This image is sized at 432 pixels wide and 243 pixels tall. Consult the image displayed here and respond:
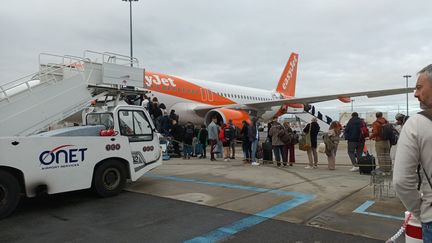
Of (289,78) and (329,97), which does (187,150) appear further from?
(289,78)

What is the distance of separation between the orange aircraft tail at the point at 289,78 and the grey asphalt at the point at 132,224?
25.1 meters

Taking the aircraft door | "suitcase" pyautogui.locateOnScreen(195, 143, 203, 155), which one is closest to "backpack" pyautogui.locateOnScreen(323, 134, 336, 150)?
"suitcase" pyautogui.locateOnScreen(195, 143, 203, 155)

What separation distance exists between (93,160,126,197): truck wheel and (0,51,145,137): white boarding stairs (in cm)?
179

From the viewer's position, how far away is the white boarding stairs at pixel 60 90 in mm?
7297

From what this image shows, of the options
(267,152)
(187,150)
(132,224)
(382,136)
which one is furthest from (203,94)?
(132,224)

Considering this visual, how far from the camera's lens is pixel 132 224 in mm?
5293

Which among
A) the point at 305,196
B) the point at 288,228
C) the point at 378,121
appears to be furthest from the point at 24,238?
the point at 378,121

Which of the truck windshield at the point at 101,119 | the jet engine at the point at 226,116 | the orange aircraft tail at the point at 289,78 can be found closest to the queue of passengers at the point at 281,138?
the jet engine at the point at 226,116

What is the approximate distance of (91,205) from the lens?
6.55 m

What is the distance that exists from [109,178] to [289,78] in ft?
85.2

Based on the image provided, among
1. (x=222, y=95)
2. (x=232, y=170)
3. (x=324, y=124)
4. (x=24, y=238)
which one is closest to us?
(x=24, y=238)

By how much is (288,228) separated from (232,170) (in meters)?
5.70

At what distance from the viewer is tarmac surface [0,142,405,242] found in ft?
15.5

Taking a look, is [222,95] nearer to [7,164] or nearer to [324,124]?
[324,124]
